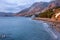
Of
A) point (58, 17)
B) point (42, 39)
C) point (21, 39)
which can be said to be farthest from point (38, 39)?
point (58, 17)

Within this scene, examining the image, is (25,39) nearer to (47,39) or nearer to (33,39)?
(33,39)

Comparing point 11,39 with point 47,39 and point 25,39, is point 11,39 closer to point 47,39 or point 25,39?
point 25,39

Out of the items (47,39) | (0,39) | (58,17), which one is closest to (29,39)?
(47,39)

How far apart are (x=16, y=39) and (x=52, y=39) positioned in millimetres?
6289

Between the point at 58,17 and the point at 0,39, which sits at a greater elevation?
the point at 0,39

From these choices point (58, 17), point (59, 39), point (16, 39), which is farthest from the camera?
point (58, 17)

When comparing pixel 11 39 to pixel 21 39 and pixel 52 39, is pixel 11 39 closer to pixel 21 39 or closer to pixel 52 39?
pixel 21 39

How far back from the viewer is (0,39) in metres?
30.3

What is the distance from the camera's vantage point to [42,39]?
1249 inches

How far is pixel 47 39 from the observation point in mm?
31531

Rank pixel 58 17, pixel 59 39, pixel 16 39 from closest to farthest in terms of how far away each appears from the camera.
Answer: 1. pixel 59 39
2. pixel 16 39
3. pixel 58 17

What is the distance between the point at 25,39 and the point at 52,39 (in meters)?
4.78

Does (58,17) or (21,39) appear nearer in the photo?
(21,39)

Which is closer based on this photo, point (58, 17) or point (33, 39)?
point (33, 39)
